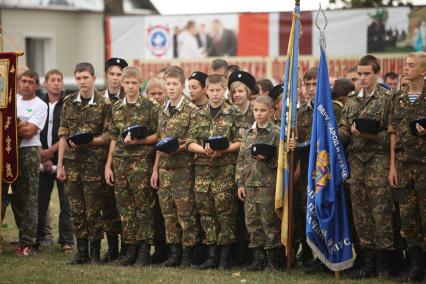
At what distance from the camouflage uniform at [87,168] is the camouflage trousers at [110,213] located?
0.31ft

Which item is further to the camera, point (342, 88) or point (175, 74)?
point (342, 88)

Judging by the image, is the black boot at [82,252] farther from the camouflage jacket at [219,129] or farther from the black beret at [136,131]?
the camouflage jacket at [219,129]

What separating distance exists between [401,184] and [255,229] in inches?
67.8

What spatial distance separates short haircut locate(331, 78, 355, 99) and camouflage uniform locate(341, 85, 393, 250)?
3.24 ft

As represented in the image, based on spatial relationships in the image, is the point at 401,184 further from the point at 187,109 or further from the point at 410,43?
the point at 410,43

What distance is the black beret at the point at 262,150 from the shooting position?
31.8 feet

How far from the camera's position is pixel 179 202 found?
10.3 meters

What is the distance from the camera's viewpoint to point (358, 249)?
32.9ft

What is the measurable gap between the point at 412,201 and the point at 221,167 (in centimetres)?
222

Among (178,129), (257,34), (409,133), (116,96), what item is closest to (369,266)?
(409,133)

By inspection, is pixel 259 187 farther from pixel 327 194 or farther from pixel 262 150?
pixel 327 194

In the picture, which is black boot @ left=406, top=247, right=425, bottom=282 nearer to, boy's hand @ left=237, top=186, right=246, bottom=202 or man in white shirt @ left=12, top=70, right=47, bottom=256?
boy's hand @ left=237, top=186, right=246, bottom=202

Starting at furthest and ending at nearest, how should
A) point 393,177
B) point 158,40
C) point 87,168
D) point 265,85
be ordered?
point 158,40
point 265,85
point 87,168
point 393,177

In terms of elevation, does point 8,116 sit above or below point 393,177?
above
